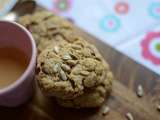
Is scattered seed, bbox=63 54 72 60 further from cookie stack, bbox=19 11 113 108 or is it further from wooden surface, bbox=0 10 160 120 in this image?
wooden surface, bbox=0 10 160 120

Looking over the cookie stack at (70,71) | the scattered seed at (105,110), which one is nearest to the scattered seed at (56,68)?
the cookie stack at (70,71)

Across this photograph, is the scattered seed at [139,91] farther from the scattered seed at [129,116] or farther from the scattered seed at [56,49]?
the scattered seed at [56,49]

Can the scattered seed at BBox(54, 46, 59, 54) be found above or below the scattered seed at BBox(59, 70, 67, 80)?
above

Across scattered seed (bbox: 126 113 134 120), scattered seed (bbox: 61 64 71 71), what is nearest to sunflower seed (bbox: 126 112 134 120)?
scattered seed (bbox: 126 113 134 120)

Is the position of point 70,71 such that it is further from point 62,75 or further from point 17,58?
point 17,58

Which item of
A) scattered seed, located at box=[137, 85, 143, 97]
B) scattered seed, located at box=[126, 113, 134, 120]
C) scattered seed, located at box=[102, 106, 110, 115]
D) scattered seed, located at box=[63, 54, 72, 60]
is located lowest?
scattered seed, located at box=[102, 106, 110, 115]

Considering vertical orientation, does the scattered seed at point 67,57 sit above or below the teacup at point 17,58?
above

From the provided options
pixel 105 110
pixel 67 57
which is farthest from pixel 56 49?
pixel 105 110
